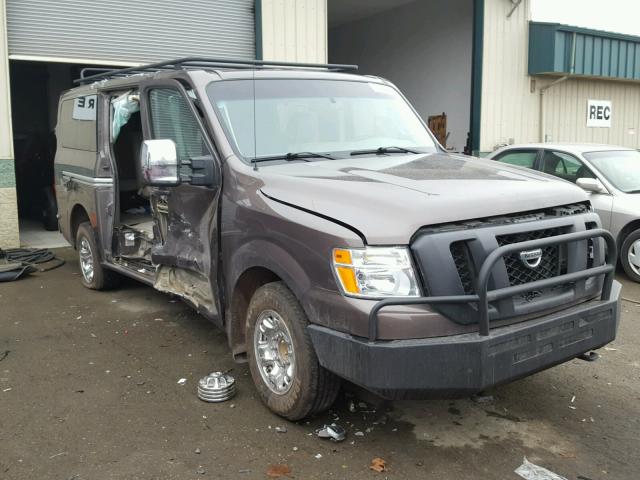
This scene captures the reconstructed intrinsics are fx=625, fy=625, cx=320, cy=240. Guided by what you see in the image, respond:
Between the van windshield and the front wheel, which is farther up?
the van windshield

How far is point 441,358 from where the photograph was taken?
112 inches

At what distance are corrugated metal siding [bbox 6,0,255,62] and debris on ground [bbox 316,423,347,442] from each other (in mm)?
8008

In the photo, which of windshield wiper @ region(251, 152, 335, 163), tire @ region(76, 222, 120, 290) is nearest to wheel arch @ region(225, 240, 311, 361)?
windshield wiper @ region(251, 152, 335, 163)

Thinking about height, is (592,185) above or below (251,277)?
above

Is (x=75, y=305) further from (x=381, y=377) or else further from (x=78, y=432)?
(x=381, y=377)

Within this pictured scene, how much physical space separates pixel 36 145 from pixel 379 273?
454 inches

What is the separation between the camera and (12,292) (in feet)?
22.5

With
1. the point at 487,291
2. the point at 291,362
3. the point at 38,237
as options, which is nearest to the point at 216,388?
the point at 291,362

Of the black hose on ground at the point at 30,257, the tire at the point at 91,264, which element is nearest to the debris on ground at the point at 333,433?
the tire at the point at 91,264

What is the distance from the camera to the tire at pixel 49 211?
1111cm

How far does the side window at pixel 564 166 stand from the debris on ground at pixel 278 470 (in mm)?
5987

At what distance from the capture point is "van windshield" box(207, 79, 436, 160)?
13.6 ft

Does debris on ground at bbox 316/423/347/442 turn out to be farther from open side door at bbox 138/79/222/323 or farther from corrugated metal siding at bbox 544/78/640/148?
corrugated metal siding at bbox 544/78/640/148

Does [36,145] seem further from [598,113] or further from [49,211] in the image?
[598,113]
